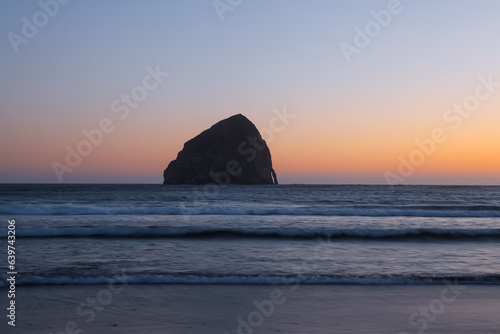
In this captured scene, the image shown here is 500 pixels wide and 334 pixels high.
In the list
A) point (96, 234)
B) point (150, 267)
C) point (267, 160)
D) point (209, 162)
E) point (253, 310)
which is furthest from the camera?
point (267, 160)

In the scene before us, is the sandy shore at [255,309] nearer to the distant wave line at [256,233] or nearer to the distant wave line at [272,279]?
the distant wave line at [272,279]

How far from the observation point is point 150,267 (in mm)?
10148

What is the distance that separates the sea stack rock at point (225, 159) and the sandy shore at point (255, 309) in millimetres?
108210

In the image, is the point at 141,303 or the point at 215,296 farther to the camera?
the point at 215,296

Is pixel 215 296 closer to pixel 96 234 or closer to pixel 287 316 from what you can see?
pixel 287 316

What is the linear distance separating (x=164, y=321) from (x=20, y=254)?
7.39 meters

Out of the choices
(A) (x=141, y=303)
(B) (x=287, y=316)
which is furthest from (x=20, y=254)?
(B) (x=287, y=316)

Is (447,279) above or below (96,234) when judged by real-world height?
above

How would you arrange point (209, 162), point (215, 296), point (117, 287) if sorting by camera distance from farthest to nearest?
point (209, 162)
point (117, 287)
point (215, 296)

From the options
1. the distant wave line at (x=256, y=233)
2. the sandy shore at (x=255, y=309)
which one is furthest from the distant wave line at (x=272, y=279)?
the distant wave line at (x=256, y=233)

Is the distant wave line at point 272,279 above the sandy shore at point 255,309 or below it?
below

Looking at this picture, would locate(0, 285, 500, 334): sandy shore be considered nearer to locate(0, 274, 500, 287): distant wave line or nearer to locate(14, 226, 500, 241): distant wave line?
locate(0, 274, 500, 287): distant wave line

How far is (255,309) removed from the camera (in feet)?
22.7

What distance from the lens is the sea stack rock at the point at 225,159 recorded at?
4683 inches
